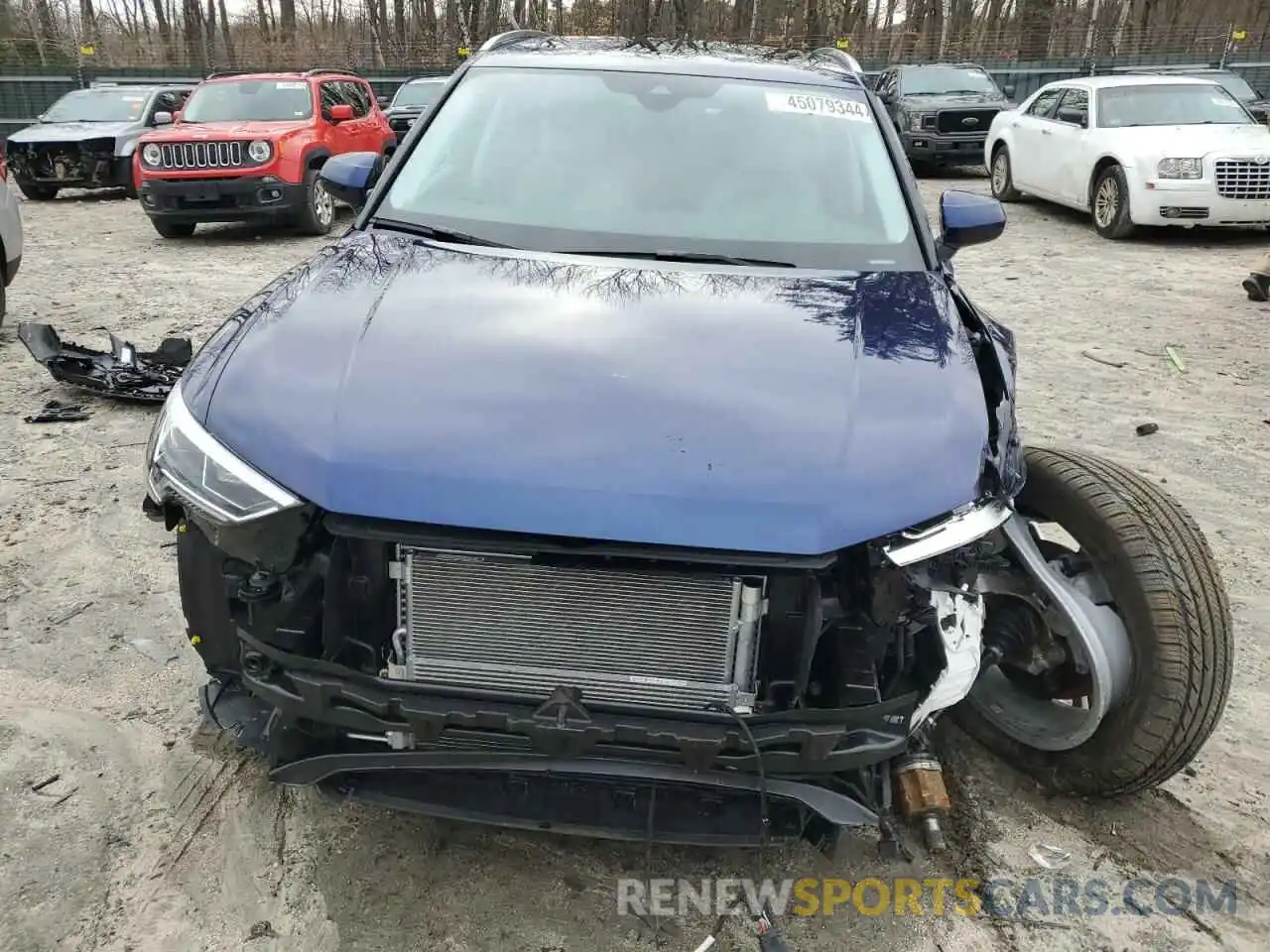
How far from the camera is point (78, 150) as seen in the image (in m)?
13.1

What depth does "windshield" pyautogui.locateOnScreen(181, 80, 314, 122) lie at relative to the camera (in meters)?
10.9

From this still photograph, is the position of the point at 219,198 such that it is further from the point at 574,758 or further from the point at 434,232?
the point at 574,758

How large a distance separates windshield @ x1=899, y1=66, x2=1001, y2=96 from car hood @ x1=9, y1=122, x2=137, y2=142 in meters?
11.3

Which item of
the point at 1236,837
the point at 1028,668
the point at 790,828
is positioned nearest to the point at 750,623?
the point at 790,828

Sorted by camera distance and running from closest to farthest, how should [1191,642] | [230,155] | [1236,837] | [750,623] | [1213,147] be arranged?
1. [750,623]
2. [1191,642]
3. [1236,837]
4. [1213,147]
5. [230,155]

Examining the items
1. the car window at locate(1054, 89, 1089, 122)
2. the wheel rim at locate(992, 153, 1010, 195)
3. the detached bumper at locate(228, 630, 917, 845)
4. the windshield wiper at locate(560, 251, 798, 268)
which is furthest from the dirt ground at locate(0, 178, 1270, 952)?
the wheel rim at locate(992, 153, 1010, 195)

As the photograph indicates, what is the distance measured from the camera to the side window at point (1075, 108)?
Answer: 10609 mm

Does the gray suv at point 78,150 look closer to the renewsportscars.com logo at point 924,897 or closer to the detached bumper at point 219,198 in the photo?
the detached bumper at point 219,198

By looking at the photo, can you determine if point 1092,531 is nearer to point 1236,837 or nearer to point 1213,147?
point 1236,837

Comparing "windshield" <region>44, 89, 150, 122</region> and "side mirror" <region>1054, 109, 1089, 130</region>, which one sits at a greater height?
"side mirror" <region>1054, 109, 1089, 130</region>

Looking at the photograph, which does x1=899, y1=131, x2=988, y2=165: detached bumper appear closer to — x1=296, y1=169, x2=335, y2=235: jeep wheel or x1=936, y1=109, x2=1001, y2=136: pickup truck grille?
x1=936, y1=109, x2=1001, y2=136: pickup truck grille

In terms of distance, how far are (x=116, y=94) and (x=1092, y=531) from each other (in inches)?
621

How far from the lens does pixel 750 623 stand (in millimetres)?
1956

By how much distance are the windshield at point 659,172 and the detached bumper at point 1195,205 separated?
24.6ft
